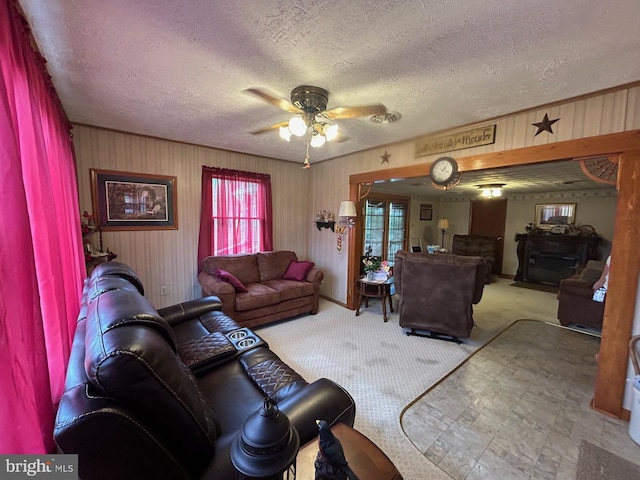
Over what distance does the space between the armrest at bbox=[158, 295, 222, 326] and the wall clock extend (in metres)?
2.70

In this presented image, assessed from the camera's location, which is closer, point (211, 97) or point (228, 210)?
point (211, 97)

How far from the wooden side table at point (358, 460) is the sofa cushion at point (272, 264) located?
3128 mm

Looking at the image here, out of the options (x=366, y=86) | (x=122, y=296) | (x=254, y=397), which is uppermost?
(x=366, y=86)

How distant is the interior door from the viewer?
6852 millimetres

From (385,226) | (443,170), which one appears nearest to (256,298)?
(443,170)

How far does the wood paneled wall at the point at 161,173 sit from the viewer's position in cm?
302

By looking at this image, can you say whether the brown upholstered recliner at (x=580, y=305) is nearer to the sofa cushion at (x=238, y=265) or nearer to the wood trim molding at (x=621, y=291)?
the wood trim molding at (x=621, y=291)

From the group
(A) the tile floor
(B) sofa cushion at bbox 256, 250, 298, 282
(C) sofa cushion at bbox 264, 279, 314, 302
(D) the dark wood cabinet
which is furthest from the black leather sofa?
(D) the dark wood cabinet

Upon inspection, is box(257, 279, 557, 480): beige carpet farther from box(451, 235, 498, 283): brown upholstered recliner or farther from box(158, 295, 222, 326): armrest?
box(451, 235, 498, 283): brown upholstered recliner

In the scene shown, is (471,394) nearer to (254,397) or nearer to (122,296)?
(254,397)

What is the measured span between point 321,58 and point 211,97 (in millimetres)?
1056

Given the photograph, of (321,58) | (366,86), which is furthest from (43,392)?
(366,86)

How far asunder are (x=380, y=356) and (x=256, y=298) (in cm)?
160

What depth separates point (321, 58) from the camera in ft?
5.28
